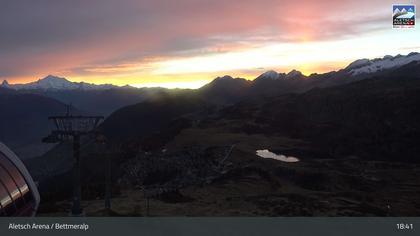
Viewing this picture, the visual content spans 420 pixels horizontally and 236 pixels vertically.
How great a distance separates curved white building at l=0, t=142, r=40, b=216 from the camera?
10.1m

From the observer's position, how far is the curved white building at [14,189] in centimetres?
1007

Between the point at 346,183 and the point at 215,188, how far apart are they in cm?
956

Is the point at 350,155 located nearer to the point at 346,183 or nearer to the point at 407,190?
the point at 346,183

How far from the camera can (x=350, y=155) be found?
1789 inches

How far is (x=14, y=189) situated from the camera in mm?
10766
